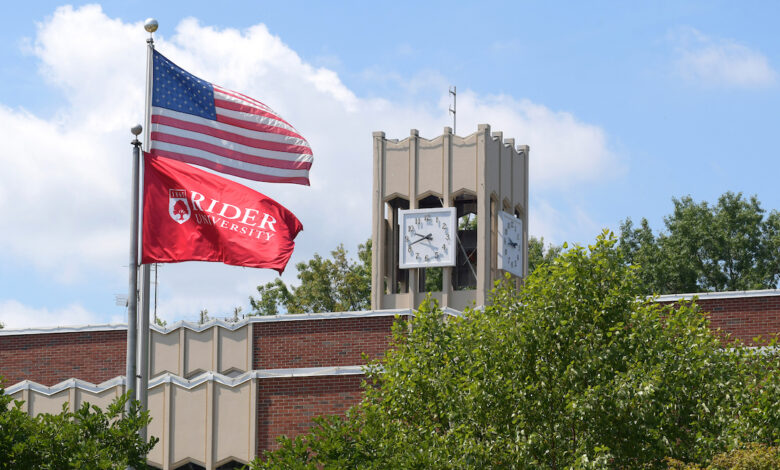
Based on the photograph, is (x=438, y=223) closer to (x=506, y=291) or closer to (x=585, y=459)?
(x=506, y=291)

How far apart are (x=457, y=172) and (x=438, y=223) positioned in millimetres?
2151

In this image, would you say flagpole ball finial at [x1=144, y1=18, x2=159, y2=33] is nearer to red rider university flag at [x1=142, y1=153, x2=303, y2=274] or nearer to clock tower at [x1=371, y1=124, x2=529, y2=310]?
red rider university flag at [x1=142, y1=153, x2=303, y2=274]

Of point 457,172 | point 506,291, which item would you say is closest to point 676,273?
point 457,172

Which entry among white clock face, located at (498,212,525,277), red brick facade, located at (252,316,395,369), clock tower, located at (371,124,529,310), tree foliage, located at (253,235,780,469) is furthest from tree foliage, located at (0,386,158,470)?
white clock face, located at (498,212,525,277)

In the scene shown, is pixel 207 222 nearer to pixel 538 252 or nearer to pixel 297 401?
pixel 297 401

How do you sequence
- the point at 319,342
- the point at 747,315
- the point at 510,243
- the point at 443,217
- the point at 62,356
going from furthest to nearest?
1. the point at 510,243
2. the point at 443,217
3. the point at 62,356
4. the point at 319,342
5. the point at 747,315

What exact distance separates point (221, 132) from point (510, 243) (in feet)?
85.0

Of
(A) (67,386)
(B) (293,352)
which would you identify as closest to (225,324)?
(B) (293,352)

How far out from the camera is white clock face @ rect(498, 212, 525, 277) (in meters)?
42.7

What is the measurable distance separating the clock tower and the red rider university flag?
23.0m

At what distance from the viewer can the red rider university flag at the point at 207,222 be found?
1742 cm

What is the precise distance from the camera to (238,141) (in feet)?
61.1

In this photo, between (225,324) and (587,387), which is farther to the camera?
(225,324)

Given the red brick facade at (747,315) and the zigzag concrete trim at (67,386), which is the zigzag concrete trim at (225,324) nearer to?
the zigzag concrete trim at (67,386)
